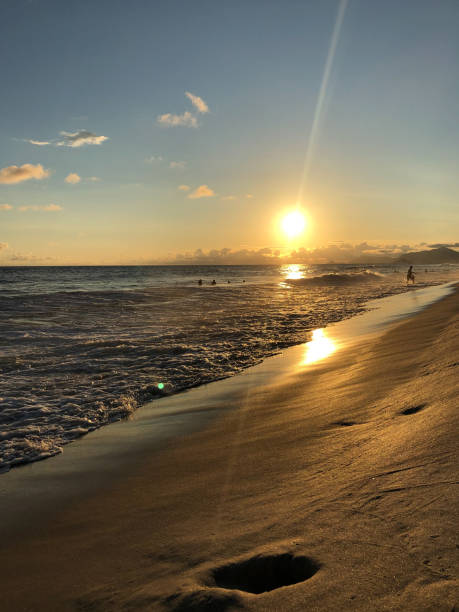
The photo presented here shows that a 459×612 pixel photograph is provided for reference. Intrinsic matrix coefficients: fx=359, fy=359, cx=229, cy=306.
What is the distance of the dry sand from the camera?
1.77 meters

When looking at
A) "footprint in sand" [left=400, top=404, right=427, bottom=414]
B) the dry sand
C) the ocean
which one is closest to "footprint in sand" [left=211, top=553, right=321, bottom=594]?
the dry sand

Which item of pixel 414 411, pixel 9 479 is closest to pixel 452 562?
pixel 414 411

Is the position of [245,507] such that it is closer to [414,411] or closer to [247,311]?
[414,411]

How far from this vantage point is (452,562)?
1.66 metres

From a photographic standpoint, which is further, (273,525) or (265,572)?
(273,525)

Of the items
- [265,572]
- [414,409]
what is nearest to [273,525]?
[265,572]

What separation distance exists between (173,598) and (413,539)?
1.31 m

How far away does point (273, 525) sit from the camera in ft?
7.86

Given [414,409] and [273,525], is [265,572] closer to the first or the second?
[273,525]

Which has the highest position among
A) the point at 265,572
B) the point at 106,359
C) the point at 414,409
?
the point at 414,409

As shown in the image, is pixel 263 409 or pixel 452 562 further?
pixel 263 409

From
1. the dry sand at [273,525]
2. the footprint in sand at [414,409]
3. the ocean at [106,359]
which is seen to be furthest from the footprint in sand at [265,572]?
the ocean at [106,359]

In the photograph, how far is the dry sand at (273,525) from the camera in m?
1.77

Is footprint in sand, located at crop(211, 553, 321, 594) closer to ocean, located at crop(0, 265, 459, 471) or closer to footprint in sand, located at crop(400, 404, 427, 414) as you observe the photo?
footprint in sand, located at crop(400, 404, 427, 414)
